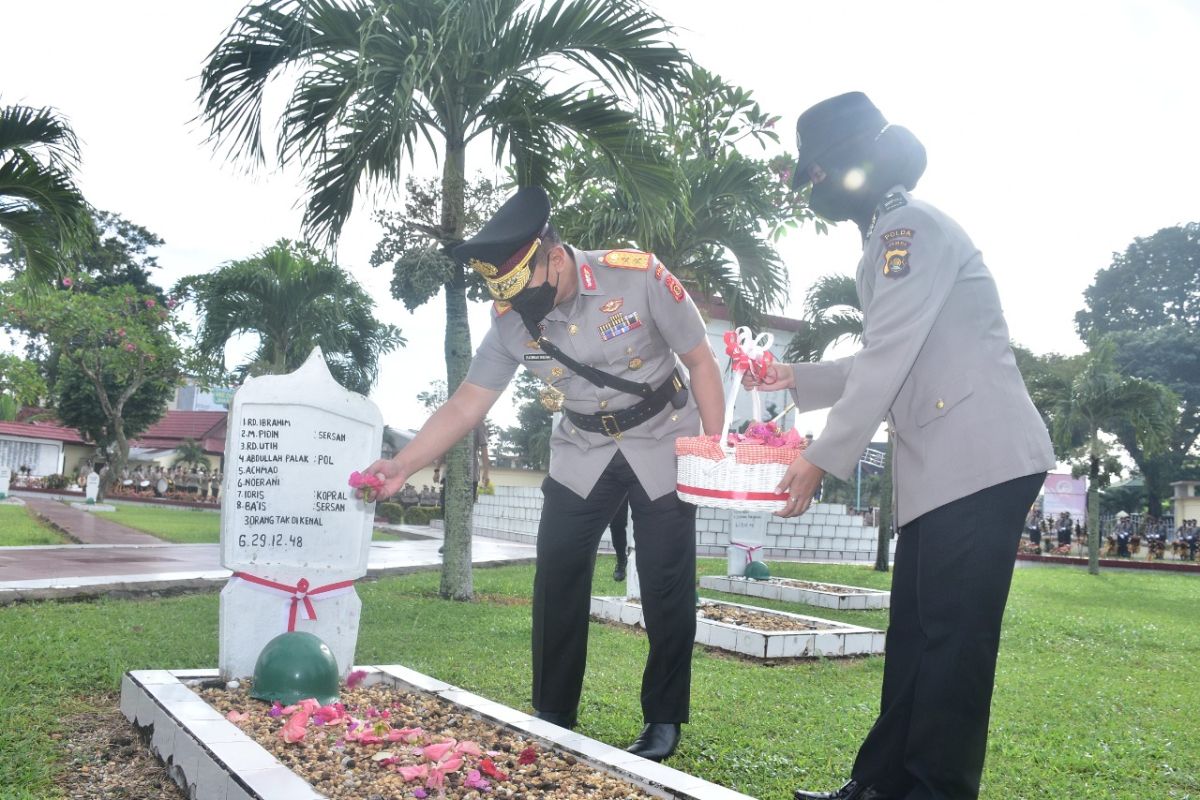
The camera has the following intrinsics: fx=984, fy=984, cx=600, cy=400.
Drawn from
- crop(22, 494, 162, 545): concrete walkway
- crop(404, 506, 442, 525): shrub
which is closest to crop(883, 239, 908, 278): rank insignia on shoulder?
crop(22, 494, 162, 545): concrete walkway

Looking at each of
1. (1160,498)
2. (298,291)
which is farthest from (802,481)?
(1160,498)

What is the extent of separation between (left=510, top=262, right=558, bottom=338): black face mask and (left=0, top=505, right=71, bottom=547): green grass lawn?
37.9 feet

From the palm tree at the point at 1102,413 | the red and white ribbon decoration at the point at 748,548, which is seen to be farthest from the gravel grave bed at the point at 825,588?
the palm tree at the point at 1102,413

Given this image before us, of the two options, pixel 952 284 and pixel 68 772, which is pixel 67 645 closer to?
pixel 68 772

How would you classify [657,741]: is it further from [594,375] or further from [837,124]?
[837,124]

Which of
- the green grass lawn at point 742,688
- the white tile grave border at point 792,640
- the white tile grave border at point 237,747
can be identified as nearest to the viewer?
the white tile grave border at point 237,747

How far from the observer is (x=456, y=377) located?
29.3 ft

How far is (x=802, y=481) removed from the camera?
2443 mm

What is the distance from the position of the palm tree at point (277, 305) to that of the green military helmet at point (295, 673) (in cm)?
1482

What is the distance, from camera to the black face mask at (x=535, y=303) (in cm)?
347

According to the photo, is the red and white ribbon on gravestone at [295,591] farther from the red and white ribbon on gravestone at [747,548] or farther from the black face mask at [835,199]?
the red and white ribbon on gravestone at [747,548]

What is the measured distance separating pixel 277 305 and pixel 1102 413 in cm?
1824

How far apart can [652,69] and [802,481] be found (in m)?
5.95

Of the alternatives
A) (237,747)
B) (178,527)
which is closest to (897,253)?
(237,747)
